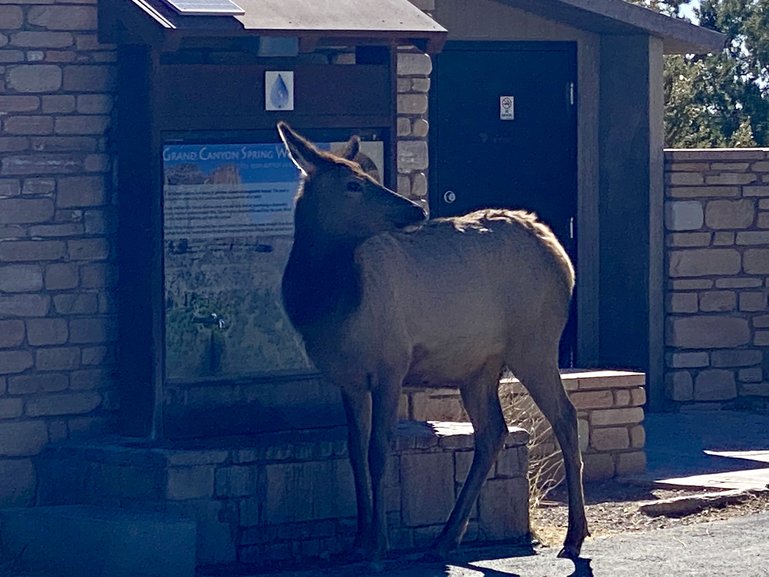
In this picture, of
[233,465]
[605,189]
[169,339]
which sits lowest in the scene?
[233,465]

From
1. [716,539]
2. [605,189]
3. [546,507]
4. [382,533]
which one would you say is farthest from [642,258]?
[382,533]

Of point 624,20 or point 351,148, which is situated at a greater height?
point 624,20

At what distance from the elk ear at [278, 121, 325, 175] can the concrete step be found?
183cm

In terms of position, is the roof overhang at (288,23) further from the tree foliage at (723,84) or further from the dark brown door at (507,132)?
the tree foliage at (723,84)

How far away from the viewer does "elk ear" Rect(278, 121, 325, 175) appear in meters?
8.30

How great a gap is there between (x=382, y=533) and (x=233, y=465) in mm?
821

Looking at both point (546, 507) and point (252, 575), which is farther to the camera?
point (546, 507)

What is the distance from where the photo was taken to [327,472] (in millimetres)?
8781

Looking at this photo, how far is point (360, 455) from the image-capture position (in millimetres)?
8430

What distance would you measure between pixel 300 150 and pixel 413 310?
0.97 m

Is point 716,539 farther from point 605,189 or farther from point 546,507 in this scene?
point 605,189

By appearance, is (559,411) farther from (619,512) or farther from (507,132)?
(507,132)

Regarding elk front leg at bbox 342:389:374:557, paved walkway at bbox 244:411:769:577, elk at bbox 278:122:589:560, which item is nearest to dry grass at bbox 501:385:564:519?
paved walkway at bbox 244:411:769:577

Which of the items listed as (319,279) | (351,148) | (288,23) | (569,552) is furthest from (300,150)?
(569,552)
